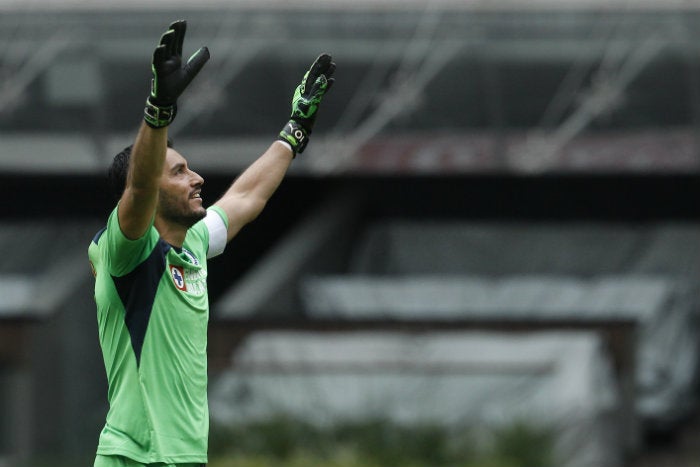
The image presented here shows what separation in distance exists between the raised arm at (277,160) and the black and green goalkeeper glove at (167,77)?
127 centimetres

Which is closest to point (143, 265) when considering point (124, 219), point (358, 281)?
point (124, 219)

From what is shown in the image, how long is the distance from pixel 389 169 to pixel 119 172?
59.9ft

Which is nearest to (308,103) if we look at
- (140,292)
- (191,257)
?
(191,257)

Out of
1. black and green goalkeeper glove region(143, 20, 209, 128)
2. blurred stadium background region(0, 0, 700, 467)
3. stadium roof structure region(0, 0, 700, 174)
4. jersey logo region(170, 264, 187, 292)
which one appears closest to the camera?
black and green goalkeeper glove region(143, 20, 209, 128)

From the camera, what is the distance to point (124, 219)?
16.1 feet

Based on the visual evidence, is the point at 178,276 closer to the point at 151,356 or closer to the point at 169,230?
the point at 169,230

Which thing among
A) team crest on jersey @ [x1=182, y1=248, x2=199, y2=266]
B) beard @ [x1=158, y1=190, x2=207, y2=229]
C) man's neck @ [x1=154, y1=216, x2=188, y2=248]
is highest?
beard @ [x1=158, y1=190, x2=207, y2=229]

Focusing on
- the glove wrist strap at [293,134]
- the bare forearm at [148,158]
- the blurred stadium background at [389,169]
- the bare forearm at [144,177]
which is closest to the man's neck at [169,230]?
the bare forearm at [144,177]

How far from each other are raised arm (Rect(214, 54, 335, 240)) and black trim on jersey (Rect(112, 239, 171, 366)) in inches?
35.4

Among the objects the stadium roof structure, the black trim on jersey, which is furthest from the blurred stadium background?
the black trim on jersey

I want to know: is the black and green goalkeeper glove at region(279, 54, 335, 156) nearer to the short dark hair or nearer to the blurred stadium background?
the short dark hair

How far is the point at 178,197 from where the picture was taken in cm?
523

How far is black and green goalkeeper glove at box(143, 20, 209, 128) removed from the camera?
4.74 metres

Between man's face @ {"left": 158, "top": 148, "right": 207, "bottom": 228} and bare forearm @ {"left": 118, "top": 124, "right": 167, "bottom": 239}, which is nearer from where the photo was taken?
bare forearm @ {"left": 118, "top": 124, "right": 167, "bottom": 239}
